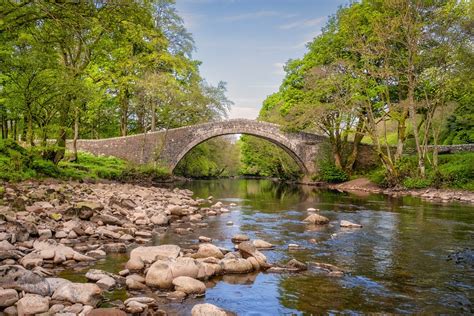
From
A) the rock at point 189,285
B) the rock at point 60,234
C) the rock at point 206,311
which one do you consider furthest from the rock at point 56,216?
the rock at point 206,311

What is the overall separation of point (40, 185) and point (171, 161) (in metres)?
19.0

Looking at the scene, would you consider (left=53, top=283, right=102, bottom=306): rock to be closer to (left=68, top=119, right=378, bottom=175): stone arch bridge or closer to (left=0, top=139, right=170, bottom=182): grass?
→ (left=0, top=139, right=170, bottom=182): grass

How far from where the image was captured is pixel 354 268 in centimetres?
630

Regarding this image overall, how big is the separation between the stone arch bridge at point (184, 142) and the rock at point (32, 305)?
25.6 metres

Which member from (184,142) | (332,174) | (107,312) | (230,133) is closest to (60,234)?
(107,312)

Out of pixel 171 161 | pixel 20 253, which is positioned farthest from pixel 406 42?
pixel 20 253

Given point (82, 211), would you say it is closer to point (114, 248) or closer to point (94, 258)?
point (114, 248)

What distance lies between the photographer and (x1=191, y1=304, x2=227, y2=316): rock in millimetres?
4172

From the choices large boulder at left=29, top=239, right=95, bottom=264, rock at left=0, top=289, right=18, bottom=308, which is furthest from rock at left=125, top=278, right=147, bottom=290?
large boulder at left=29, top=239, right=95, bottom=264

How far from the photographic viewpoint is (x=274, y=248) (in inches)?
302

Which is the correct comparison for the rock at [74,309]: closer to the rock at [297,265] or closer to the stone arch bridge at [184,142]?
the rock at [297,265]

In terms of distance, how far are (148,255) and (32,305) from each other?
225 centimetres

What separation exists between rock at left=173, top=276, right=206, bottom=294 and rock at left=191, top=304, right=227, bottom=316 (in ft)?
2.41

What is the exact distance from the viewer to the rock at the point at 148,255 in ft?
19.0
